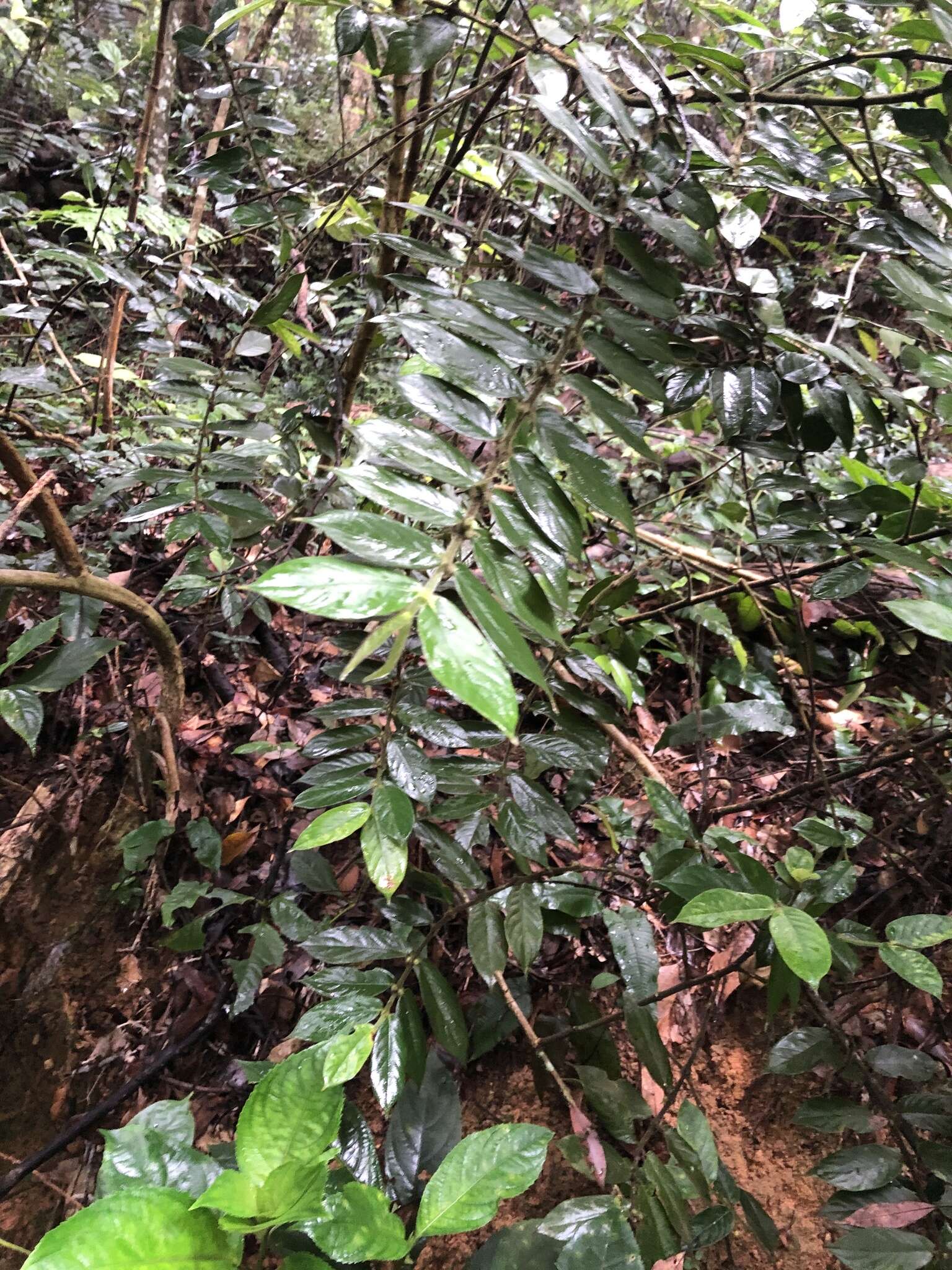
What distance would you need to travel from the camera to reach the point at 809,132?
6.93 feet

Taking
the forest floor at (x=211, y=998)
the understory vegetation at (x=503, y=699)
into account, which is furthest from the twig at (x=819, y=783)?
the forest floor at (x=211, y=998)

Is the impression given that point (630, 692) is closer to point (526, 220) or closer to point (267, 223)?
point (526, 220)

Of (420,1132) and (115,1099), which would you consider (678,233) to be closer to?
(420,1132)

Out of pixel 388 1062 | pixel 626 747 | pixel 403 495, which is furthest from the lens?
pixel 626 747

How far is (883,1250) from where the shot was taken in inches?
28.5

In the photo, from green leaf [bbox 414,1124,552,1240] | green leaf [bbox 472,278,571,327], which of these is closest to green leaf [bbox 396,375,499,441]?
green leaf [bbox 472,278,571,327]

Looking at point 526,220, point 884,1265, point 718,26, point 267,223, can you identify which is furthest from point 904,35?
point 884,1265

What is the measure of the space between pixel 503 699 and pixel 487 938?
28.3 inches

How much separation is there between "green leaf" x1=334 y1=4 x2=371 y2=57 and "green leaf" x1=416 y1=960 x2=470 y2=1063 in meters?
1.22

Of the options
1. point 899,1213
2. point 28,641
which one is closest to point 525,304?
point 28,641

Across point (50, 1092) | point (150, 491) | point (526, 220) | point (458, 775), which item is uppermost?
point (526, 220)

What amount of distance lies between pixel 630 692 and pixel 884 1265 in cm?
79

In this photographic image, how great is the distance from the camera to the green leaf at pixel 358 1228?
0.61 metres

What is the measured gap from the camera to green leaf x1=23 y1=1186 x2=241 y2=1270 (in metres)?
0.52
